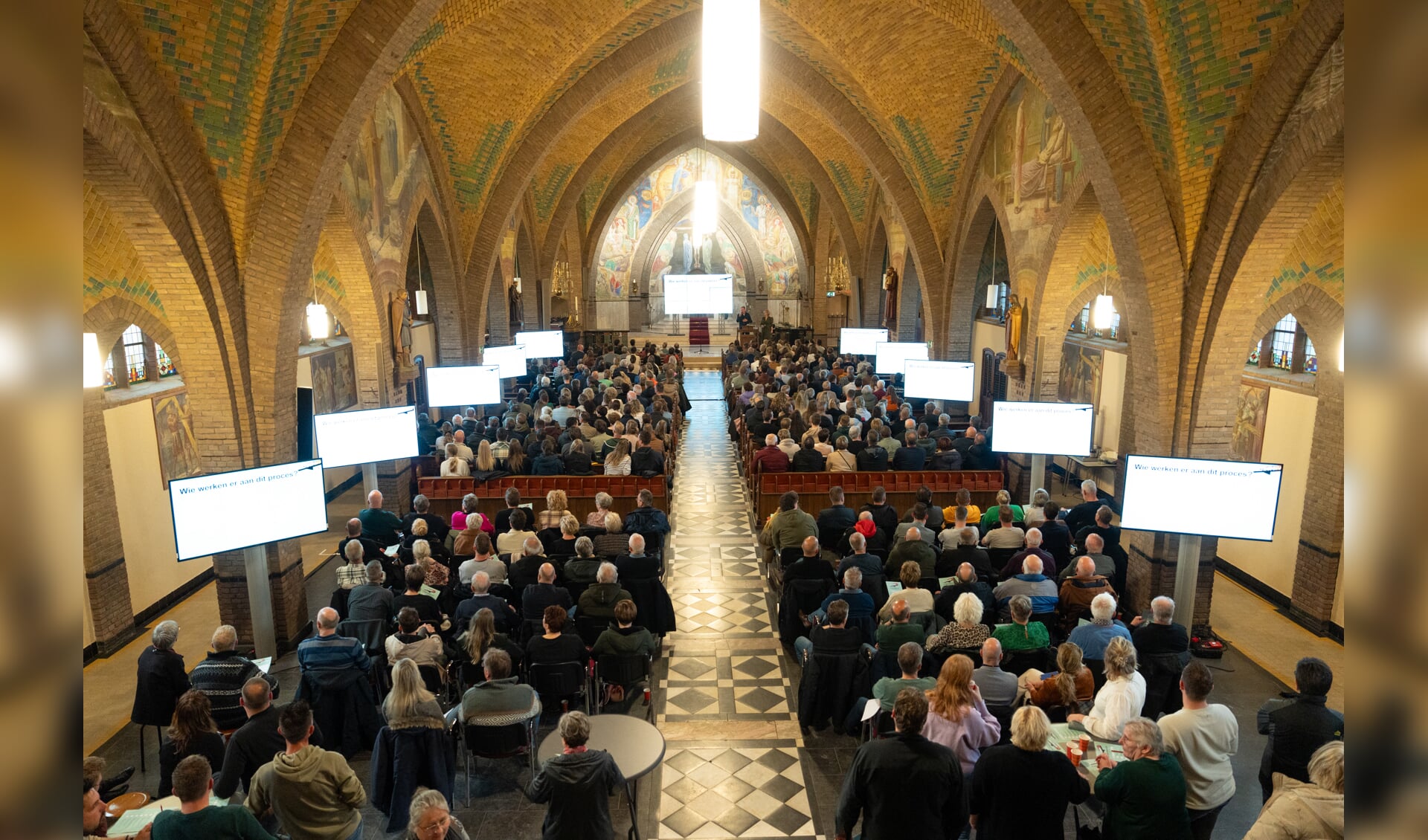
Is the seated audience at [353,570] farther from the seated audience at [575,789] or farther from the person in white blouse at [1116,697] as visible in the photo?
the person in white blouse at [1116,697]

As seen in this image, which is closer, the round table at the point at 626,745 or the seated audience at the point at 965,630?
the round table at the point at 626,745

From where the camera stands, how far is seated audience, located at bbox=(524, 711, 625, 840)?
4.89m

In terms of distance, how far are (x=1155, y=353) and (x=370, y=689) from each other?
7.80 meters

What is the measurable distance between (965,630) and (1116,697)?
50.8 inches

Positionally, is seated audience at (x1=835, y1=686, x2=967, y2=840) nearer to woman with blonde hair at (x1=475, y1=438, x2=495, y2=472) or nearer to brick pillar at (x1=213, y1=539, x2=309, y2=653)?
brick pillar at (x1=213, y1=539, x2=309, y2=653)

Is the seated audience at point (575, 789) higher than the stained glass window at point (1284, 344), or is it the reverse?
the stained glass window at point (1284, 344)

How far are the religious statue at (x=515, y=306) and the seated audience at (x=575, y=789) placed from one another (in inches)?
742

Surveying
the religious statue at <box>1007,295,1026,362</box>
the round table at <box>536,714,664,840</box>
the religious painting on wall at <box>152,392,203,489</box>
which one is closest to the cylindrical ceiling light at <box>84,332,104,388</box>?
the religious painting on wall at <box>152,392,203,489</box>

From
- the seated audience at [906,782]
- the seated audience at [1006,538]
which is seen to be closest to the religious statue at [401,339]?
the seated audience at [1006,538]

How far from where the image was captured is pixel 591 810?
16.1 feet

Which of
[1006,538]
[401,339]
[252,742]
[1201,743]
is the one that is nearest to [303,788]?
[252,742]

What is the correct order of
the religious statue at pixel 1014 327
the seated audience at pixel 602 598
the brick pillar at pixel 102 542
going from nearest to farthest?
the seated audience at pixel 602 598, the brick pillar at pixel 102 542, the religious statue at pixel 1014 327

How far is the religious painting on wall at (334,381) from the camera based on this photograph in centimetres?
1404
